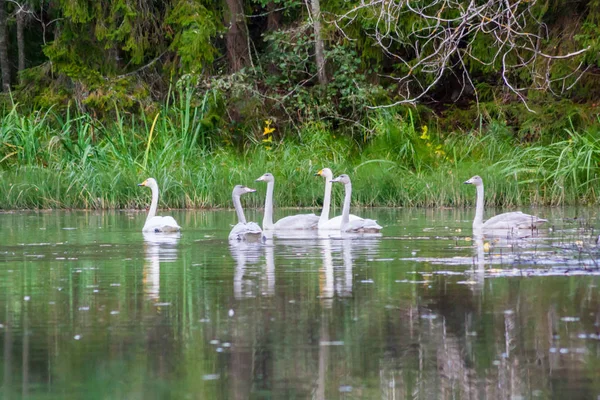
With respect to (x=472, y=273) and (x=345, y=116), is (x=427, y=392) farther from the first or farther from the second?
(x=345, y=116)

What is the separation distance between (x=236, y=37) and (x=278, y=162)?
15.1 feet

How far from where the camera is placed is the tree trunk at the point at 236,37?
2711 centimetres

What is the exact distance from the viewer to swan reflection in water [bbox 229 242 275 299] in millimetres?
9031

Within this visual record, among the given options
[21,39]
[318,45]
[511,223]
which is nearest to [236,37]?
[318,45]

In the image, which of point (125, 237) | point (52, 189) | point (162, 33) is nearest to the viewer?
point (125, 237)

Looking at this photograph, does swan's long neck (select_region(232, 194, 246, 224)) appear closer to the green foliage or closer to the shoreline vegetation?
the shoreline vegetation

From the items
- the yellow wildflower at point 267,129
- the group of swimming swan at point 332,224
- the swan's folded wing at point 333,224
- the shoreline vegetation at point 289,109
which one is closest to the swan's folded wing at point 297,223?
the group of swimming swan at point 332,224

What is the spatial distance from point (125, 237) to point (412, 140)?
10.9 meters

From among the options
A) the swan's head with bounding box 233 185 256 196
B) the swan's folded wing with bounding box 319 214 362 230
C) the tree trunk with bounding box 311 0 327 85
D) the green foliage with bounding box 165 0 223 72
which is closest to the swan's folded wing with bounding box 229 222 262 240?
the swan's folded wing with bounding box 319 214 362 230

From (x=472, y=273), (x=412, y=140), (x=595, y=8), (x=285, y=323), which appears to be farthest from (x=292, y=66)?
(x=285, y=323)

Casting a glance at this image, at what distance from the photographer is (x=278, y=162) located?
24047mm

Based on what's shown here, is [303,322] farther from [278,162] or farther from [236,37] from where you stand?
[236,37]

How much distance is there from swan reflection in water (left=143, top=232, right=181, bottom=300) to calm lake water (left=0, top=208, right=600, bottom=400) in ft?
0.11

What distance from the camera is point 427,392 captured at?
5.68 metres
